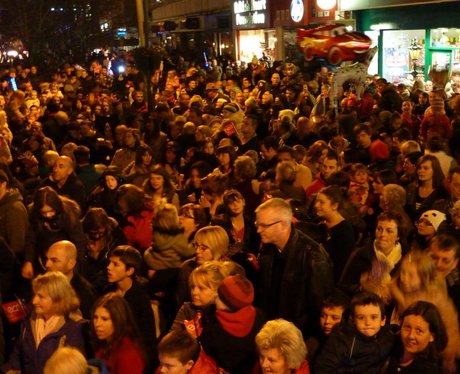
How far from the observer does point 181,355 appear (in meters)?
3.78

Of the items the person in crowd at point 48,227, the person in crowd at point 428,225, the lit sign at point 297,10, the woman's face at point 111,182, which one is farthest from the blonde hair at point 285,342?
the lit sign at point 297,10

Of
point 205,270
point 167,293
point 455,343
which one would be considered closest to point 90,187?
point 167,293

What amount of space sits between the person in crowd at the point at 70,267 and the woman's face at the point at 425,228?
268cm

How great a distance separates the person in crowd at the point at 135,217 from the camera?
21.2 feet

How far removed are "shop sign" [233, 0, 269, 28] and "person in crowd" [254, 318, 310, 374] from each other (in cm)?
2403

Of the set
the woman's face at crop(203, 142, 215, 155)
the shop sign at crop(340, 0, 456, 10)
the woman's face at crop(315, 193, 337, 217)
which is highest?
the shop sign at crop(340, 0, 456, 10)

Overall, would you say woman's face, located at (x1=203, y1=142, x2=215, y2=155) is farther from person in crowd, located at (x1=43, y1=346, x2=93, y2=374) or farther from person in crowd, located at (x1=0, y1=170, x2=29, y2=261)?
person in crowd, located at (x1=43, y1=346, x2=93, y2=374)

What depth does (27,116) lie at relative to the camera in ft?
46.8

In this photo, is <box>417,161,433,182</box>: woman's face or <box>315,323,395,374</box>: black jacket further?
<box>417,161,433,182</box>: woman's face

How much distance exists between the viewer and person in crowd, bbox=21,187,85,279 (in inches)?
235

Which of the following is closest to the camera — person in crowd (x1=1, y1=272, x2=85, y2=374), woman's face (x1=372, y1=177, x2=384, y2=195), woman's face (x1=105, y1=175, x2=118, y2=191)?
person in crowd (x1=1, y1=272, x2=85, y2=374)

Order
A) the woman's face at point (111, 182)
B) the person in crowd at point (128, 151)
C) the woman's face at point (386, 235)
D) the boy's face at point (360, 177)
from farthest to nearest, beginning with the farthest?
the person in crowd at point (128, 151)
the woman's face at point (111, 182)
the boy's face at point (360, 177)
the woman's face at point (386, 235)

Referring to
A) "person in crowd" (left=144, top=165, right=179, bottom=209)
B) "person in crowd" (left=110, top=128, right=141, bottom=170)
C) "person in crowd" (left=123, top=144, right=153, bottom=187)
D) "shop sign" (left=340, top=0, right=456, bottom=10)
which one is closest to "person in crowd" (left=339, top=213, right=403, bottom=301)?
"person in crowd" (left=144, top=165, right=179, bottom=209)

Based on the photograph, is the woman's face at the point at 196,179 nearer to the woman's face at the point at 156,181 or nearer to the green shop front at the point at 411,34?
the woman's face at the point at 156,181
